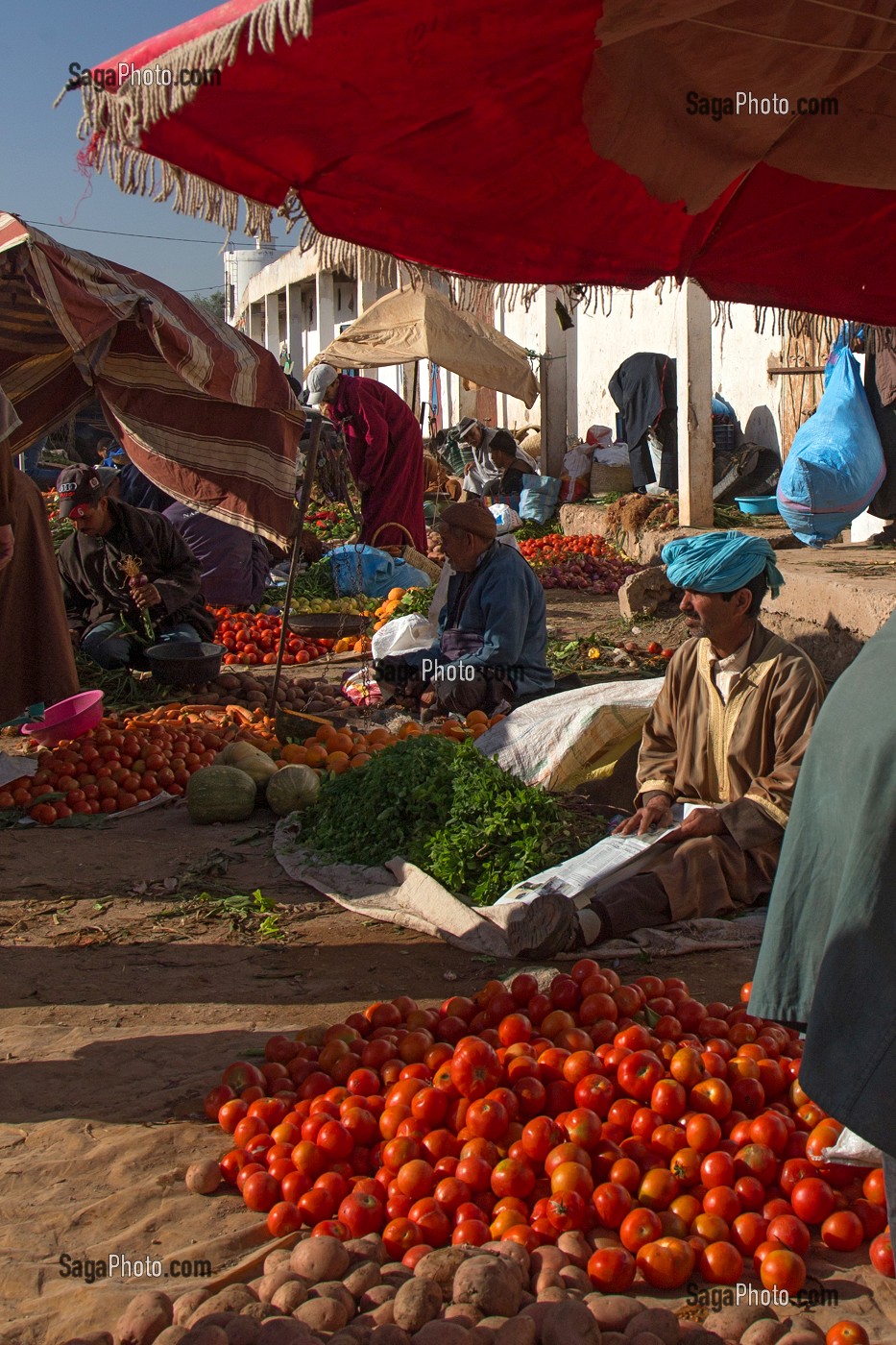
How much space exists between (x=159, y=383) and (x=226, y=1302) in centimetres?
495

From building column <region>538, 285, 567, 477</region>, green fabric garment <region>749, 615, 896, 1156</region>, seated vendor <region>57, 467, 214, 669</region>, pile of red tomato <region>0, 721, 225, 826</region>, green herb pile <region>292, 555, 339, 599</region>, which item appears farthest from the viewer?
building column <region>538, 285, 567, 477</region>

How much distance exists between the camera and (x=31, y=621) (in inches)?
206

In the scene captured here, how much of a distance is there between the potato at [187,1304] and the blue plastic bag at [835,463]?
19.3 feet

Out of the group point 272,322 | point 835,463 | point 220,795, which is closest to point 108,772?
point 220,795

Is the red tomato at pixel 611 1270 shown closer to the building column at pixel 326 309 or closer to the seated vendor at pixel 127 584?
the seated vendor at pixel 127 584

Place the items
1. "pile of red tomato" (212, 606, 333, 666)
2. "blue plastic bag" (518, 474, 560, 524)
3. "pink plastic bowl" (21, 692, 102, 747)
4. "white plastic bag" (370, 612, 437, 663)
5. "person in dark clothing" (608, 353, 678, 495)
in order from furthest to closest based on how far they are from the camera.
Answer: "blue plastic bag" (518, 474, 560, 524)
"person in dark clothing" (608, 353, 678, 495)
"pile of red tomato" (212, 606, 333, 666)
"white plastic bag" (370, 612, 437, 663)
"pink plastic bowl" (21, 692, 102, 747)

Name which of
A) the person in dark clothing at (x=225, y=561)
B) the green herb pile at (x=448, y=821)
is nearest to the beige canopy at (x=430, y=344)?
the person in dark clothing at (x=225, y=561)

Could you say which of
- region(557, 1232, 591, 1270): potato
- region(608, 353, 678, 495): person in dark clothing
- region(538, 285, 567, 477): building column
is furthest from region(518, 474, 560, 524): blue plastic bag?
region(557, 1232, 591, 1270): potato

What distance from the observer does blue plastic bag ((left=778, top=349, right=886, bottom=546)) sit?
679 centimetres

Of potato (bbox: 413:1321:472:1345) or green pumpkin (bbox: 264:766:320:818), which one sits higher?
green pumpkin (bbox: 264:766:320:818)

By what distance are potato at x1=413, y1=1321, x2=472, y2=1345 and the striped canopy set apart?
4.38m

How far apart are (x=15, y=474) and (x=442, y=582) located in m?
2.55

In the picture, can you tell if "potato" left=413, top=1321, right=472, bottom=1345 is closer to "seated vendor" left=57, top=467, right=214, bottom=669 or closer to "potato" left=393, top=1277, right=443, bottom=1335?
"potato" left=393, top=1277, right=443, bottom=1335

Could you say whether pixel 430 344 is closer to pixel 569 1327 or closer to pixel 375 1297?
pixel 375 1297
